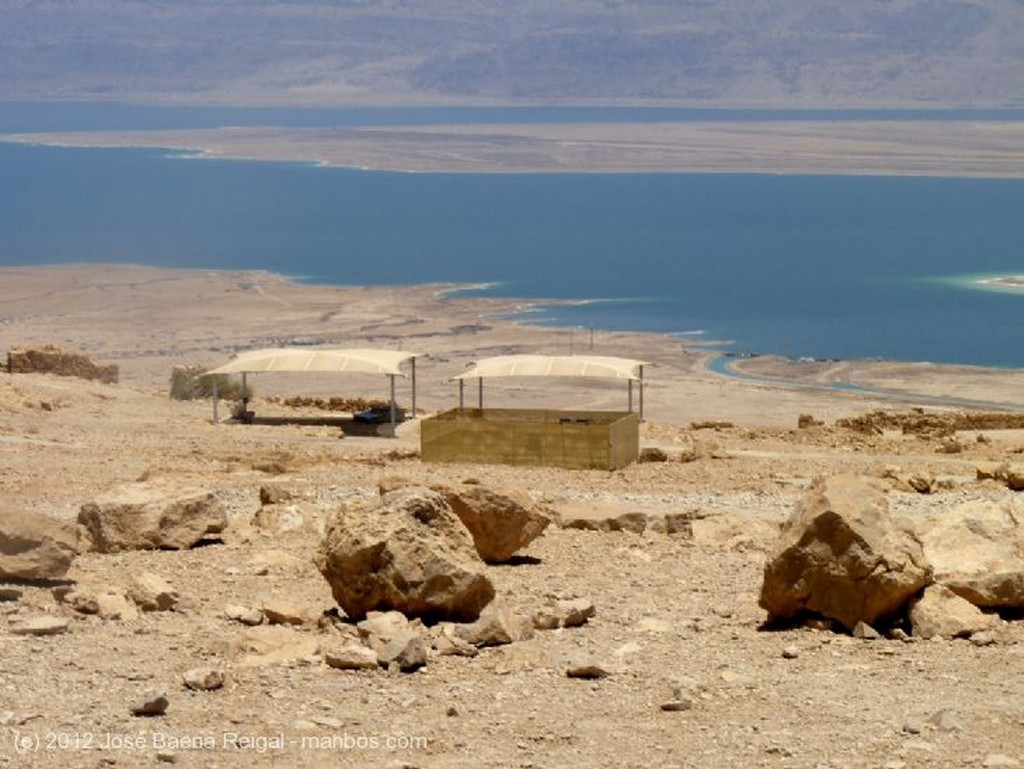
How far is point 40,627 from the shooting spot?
9188mm

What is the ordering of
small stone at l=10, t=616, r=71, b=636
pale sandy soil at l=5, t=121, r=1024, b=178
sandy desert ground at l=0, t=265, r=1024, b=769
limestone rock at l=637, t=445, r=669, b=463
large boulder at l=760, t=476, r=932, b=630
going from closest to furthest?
sandy desert ground at l=0, t=265, r=1024, b=769 < small stone at l=10, t=616, r=71, b=636 < large boulder at l=760, t=476, r=932, b=630 < limestone rock at l=637, t=445, r=669, b=463 < pale sandy soil at l=5, t=121, r=1024, b=178

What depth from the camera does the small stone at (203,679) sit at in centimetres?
841

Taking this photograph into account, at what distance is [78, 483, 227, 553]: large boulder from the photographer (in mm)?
12195

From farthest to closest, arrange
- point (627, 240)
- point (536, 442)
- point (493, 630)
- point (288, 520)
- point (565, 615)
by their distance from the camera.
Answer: point (627, 240) < point (536, 442) < point (288, 520) < point (565, 615) < point (493, 630)

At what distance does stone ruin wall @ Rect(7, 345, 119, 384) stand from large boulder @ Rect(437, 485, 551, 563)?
18725 mm

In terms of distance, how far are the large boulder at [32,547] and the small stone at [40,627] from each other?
2.98 ft

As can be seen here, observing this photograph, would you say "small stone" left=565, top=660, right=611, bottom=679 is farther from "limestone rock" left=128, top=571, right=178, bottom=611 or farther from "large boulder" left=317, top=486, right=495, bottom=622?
"limestone rock" left=128, top=571, right=178, bottom=611

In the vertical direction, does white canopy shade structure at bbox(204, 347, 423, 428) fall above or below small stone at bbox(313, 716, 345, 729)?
below

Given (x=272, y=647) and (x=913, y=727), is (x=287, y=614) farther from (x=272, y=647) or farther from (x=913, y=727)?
(x=913, y=727)

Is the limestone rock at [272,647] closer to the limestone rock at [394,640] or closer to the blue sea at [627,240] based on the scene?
the limestone rock at [394,640]

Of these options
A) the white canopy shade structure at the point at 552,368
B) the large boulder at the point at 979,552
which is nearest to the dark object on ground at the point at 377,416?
the white canopy shade structure at the point at 552,368

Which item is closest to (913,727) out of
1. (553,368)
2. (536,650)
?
(536,650)

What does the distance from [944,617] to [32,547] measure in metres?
4.65

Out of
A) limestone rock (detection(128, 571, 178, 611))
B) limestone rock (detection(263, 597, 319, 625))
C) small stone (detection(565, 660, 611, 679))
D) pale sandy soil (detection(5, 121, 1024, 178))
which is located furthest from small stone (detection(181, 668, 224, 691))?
pale sandy soil (detection(5, 121, 1024, 178))
